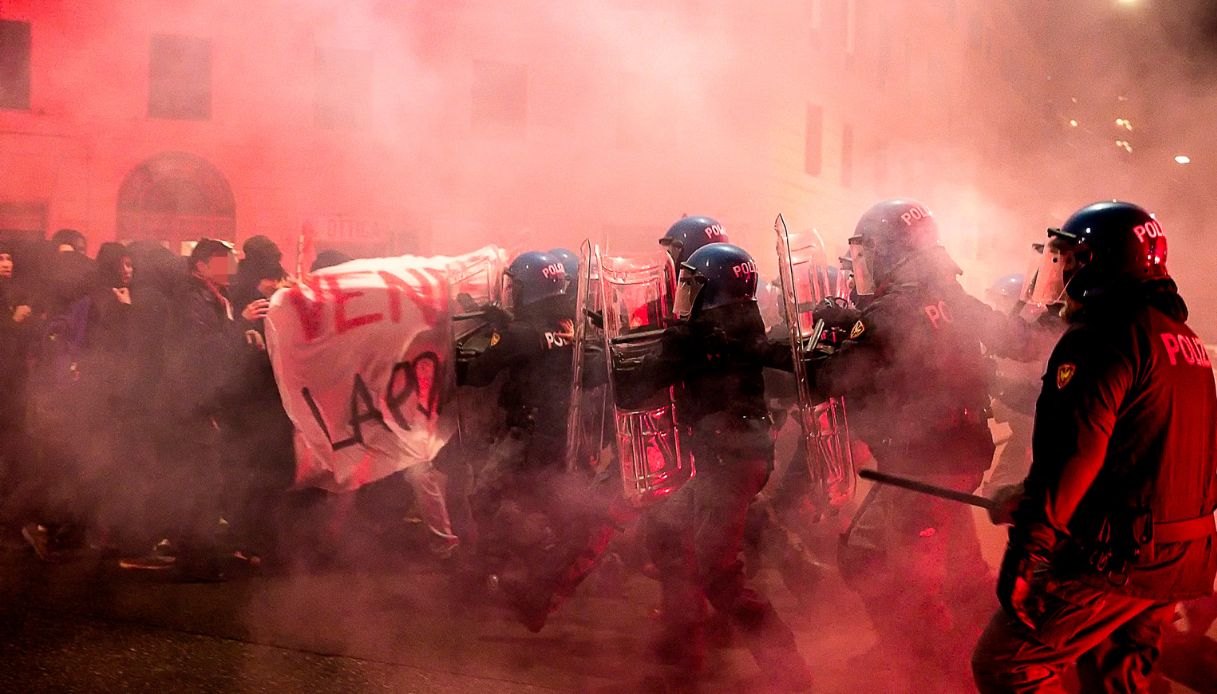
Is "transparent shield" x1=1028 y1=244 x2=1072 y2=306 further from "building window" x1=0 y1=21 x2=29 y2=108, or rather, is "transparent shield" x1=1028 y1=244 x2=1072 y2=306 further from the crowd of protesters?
"building window" x1=0 y1=21 x2=29 y2=108

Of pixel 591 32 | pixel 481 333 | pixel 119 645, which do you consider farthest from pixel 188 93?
pixel 119 645

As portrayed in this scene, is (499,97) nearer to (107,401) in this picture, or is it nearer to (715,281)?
(107,401)

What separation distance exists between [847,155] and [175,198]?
7.51 meters

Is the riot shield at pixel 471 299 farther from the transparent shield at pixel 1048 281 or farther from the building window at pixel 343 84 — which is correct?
the transparent shield at pixel 1048 281

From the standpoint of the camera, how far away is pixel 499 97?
8.32m

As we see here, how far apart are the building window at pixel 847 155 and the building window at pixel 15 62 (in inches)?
299

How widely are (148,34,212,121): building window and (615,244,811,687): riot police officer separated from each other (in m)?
3.13

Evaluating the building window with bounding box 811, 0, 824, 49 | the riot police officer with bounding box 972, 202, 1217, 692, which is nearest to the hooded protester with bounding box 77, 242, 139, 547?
the riot police officer with bounding box 972, 202, 1217, 692

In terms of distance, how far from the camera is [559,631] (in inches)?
140

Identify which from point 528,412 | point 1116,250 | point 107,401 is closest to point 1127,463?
point 1116,250

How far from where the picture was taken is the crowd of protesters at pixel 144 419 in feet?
13.5

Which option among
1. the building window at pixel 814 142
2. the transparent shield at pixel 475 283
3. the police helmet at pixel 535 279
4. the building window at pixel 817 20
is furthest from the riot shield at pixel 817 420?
the building window at pixel 814 142

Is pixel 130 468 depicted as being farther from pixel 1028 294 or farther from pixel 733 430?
pixel 1028 294

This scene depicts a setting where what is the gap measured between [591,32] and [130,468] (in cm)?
425
